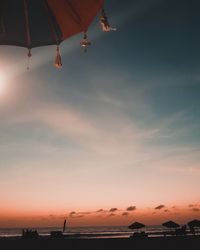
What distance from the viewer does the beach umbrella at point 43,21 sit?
4.03m

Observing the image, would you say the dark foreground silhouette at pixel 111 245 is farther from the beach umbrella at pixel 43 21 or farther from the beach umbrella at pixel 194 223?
the beach umbrella at pixel 43 21

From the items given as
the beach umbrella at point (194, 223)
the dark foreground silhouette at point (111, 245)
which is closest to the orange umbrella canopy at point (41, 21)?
the dark foreground silhouette at point (111, 245)

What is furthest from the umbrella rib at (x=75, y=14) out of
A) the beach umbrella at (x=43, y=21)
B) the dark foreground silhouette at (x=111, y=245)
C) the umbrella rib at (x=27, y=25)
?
the dark foreground silhouette at (x=111, y=245)

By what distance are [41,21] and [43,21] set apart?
0.03m

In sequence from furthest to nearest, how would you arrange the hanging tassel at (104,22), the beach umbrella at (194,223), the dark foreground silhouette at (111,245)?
the beach umbrella at (194,223) → the dark foreground silhouette at (111,245) → the hanging tassel at (104,22)

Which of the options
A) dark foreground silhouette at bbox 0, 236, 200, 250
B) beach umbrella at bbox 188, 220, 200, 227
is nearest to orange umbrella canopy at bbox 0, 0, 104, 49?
dark foreground silhouette at bbox 0, 236, 200, 250

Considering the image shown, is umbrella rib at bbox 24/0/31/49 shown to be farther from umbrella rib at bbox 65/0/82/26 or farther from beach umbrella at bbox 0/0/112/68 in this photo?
umbrella rib at bbox 65/0/82/26

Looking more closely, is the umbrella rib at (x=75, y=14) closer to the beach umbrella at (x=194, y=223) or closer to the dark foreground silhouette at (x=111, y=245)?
the dark foreground silhouette at (x=111, y=245)

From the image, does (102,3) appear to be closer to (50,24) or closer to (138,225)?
(50,24)

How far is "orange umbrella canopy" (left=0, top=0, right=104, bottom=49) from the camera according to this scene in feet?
13.4

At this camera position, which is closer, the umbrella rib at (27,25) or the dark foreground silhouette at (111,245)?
the umbrella rib at (27,25)

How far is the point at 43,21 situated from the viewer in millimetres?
4367

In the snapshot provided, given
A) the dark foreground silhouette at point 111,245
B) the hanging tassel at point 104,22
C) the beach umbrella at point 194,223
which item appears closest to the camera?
the hanging tassel at point 104,22

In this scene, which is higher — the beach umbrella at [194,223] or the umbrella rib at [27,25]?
the beach umbrella at [194,223]
